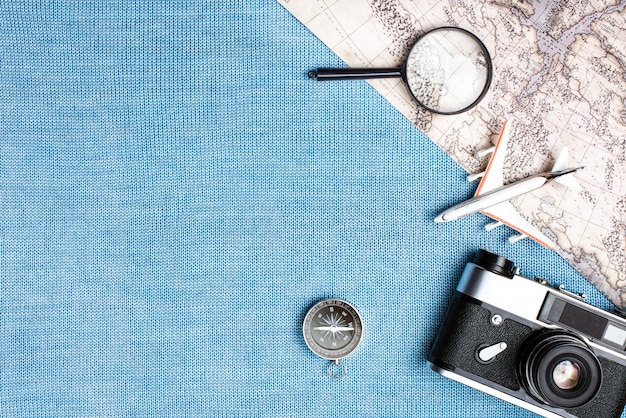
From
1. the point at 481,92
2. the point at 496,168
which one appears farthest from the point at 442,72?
the point at 496,168

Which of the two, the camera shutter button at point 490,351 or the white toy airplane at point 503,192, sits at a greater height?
the white toy airplane at point 503,192

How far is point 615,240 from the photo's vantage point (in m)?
1.00

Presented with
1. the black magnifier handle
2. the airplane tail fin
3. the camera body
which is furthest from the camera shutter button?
the black magnifier handle

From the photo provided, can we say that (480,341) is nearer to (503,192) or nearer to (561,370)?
(561,370)

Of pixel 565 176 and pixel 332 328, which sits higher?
pixel 565 176

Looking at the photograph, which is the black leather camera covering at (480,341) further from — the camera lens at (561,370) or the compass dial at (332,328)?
the compass dial at (332,328)

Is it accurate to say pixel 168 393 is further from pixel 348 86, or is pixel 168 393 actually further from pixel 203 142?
pixel 348 86

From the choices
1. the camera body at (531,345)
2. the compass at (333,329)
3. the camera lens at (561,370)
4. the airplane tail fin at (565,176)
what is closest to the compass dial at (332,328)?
the compass at (333,329)

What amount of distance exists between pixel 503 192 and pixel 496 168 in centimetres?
5

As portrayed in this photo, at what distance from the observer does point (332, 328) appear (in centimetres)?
97

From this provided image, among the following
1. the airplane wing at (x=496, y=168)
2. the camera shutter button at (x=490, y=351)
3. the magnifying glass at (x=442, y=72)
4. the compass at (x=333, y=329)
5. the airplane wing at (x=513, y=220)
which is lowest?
the compass at (x=333, y=329)

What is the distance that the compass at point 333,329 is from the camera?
97cm

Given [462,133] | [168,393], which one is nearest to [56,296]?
[168,393]

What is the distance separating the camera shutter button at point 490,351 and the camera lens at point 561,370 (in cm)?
4
